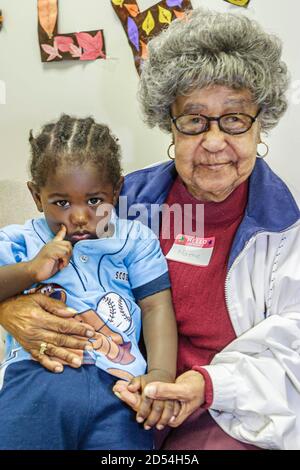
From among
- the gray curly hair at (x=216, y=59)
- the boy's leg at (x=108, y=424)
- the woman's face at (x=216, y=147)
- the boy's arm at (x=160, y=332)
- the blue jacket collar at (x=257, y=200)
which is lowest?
the boy's leg at (x=108, y=424)

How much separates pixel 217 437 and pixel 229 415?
0.07m

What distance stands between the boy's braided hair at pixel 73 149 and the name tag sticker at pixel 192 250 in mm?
274

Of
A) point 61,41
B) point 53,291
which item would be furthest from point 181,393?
point 61,41

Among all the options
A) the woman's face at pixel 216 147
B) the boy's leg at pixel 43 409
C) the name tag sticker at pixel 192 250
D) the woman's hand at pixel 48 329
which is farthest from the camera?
the name tag sticker at pixel 192 250

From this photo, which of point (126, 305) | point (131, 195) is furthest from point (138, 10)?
point (126, 305)

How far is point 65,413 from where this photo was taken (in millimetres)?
1072

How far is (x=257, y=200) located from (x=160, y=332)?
18.5 inches

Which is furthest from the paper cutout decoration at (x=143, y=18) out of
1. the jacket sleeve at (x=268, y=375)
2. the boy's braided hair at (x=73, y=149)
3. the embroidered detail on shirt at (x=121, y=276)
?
the jacket sleeve at (x=268, y=375)

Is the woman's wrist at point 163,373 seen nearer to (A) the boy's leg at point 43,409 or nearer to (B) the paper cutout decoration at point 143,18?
(A) the boy's leg at point 43,409

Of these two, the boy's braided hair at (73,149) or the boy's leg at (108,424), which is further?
the boy's braided hair at (73,149)

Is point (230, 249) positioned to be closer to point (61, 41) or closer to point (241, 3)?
point (241, 3)

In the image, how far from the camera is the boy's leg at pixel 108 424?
3.57ft

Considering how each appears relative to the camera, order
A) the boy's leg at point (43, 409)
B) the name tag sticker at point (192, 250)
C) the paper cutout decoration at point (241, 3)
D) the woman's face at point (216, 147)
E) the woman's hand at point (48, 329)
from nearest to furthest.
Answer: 1. the boy's leg at point (43, 409)
2. the woman's hand at point (48, 329)
3. the woman's face at point (216, 147)
4. the name tag sticker at point (192, 250)
5. the paper cutout decoration at point (241, 3)

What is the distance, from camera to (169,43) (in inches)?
51.8
